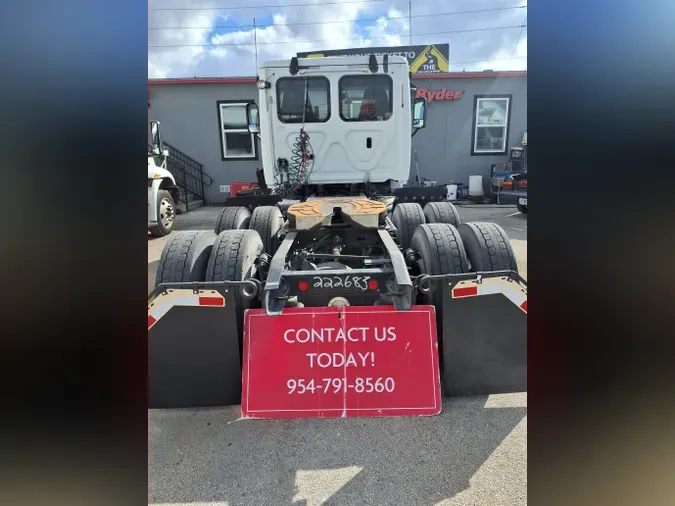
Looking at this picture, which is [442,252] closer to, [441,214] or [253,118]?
[441,214]

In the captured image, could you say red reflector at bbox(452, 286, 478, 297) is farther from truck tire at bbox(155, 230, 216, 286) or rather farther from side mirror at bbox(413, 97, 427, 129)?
side mirror at bbox(413, 97, 427, 129)

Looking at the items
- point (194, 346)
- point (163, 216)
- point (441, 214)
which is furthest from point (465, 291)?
point (163, 216)

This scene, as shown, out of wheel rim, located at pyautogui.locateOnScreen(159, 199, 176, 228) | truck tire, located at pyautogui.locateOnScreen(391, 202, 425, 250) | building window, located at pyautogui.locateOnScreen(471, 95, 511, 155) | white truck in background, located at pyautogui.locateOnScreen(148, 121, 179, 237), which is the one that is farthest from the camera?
building window, located at pyautogui.locateOnScreen(471, 95, 511, 155)

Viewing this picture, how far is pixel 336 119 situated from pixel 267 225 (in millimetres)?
1832

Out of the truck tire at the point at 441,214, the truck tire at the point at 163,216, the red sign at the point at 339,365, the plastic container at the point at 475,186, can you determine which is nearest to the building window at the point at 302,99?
the truck tire at the point at 441,214

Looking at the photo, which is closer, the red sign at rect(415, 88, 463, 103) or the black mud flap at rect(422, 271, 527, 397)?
the black mud flap at rect(422, 271, 527, 397)

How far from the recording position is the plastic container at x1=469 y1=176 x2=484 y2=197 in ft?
45.7

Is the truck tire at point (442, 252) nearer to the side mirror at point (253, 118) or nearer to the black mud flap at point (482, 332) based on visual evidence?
the black mud flap at point (482, 332)

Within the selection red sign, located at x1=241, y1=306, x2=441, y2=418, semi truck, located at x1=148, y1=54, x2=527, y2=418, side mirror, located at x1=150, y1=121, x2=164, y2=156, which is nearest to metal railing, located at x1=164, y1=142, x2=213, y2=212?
side mirror, located at x1=150, y1=121, x2=164, y2=156

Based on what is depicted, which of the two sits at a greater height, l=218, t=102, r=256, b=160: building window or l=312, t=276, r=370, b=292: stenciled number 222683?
l=218, t=102, r=256, b=160: building window

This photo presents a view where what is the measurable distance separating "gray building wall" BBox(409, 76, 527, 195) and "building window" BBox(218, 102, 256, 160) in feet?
18.6

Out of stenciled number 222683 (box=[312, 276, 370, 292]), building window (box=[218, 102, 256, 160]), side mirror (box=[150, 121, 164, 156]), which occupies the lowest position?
stenciled number 222683 (box=[312, 276, 370, 292])
